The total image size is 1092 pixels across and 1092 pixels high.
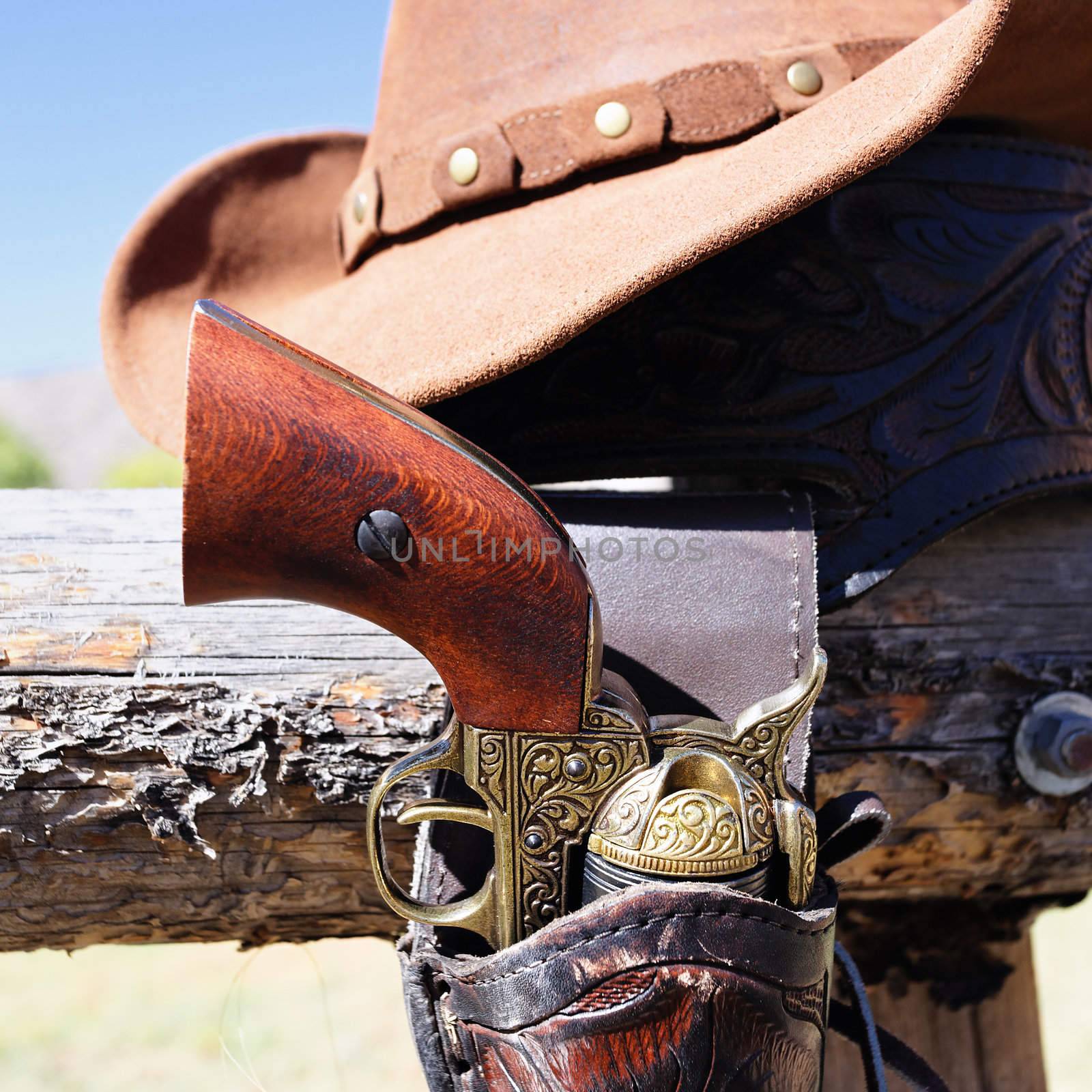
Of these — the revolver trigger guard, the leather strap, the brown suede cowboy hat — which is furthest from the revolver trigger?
the brown suede cowboy hat

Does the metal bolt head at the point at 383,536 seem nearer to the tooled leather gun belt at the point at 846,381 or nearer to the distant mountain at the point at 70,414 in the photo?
the tooled leather gun belt at the point at 846,381

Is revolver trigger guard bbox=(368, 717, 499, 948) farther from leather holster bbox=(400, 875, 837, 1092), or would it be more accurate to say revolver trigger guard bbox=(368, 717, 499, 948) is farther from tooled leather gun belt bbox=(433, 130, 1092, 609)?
tooled leather gun belt bbox=(433, 130, 1092, 609)

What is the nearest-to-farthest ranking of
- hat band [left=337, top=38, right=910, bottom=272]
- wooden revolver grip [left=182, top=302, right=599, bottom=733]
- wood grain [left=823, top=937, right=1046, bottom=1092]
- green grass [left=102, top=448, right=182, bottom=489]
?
1. wooden revolver grip [left=182, top=302, right=599, bottom=733]
2. hat band [left=337, top=38, right=910, bottom=272]
3. wood grain [left=823, top=937, right=1046, bottom=1092]
4. green grass [left=102, top=448, right=182, bottom=489]

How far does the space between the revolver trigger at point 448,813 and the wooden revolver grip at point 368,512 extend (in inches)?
2.8

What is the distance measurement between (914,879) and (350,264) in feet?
3.55

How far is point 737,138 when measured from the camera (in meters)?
1.10

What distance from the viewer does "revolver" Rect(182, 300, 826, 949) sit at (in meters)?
0.67

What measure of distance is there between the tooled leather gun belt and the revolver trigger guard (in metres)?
0.36

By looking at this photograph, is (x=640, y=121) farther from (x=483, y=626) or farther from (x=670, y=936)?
(x=670, y=936)

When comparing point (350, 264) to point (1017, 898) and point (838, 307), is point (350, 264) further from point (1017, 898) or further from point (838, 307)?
point (1017, 898)

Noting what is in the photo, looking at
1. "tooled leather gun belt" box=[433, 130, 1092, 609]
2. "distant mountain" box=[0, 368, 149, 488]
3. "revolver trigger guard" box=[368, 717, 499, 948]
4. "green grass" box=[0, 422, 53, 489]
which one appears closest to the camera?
"revolver trigger guard" box=[368, 717, 499, 948]

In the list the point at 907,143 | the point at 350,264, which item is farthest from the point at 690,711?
the point at 350,264

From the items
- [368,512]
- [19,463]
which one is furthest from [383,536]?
[19,463]

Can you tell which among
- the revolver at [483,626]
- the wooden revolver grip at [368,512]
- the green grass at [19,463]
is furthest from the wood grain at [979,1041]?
the green grass at [19,463]
